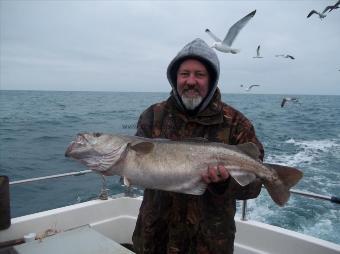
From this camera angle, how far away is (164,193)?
11.0 ft

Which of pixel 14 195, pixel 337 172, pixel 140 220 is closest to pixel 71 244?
pixel 140 220

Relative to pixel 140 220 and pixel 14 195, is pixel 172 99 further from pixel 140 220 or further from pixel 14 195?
pixel 14 195

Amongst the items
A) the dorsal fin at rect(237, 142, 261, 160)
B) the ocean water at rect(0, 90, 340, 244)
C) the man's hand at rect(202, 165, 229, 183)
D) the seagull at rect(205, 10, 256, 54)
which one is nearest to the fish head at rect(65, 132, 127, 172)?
the man's hand at rect(202, 165, 229, 183)

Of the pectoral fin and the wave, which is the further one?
the wave

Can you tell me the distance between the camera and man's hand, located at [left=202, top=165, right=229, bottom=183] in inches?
122

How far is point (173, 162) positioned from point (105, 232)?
309 cm

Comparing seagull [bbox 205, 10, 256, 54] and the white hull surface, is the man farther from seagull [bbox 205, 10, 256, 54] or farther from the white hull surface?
seagull [bbox 205, 10, 256, 54]

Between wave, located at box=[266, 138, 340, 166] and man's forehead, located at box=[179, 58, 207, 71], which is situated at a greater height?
man's forehead, located at box=[179, 58, 207, 71]

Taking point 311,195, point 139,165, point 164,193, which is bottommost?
point 311,195

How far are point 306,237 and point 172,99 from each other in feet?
9.01

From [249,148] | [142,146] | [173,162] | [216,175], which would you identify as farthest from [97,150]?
[249,148]

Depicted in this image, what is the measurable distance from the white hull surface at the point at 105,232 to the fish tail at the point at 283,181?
1622 millimetres

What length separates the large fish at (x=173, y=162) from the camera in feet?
10.4

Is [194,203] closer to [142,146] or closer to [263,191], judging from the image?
[142,146]
